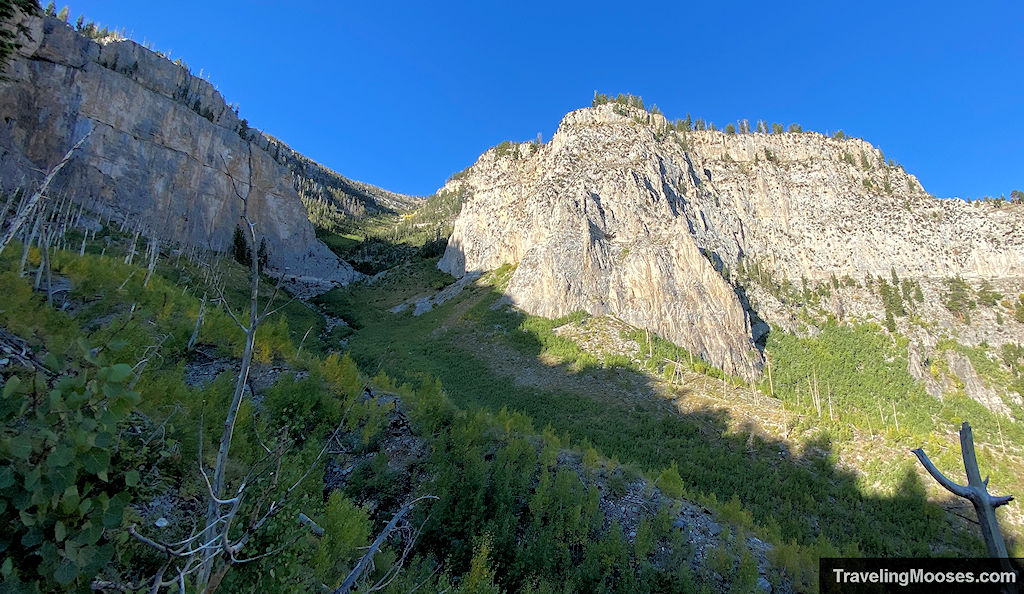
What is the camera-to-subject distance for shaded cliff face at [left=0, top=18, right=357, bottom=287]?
39500 millimetres

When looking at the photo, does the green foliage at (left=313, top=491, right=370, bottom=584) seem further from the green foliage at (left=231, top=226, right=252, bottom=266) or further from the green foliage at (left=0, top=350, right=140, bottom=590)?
the green foliage at (left=231, top=226, right=252, bottom=266)

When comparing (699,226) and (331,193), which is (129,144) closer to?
(699,226)

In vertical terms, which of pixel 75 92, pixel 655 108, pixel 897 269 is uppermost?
pixel 655 108

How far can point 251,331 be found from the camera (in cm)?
241

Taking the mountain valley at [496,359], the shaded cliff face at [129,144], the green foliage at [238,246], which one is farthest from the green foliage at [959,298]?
the green foliage at [238,246]

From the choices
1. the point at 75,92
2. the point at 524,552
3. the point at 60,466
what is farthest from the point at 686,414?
the point at 75,92

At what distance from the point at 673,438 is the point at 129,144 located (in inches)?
2404

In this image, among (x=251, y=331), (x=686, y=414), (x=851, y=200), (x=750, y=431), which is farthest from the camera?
(x=851, y=200)

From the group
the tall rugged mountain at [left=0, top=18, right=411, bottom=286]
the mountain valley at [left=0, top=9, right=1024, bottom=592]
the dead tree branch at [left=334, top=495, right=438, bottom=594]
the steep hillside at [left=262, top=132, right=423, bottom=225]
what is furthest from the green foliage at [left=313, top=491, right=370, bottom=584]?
the steep hillside at [left=262, top=132, right=423, bottom=225]

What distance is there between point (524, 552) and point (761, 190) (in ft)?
209

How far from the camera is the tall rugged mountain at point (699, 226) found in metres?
39.3

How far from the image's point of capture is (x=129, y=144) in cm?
4494

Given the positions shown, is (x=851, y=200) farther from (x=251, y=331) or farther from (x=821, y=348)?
(x=251, y=331)

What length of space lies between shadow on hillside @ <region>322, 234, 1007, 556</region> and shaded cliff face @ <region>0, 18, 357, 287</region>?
23.1m
